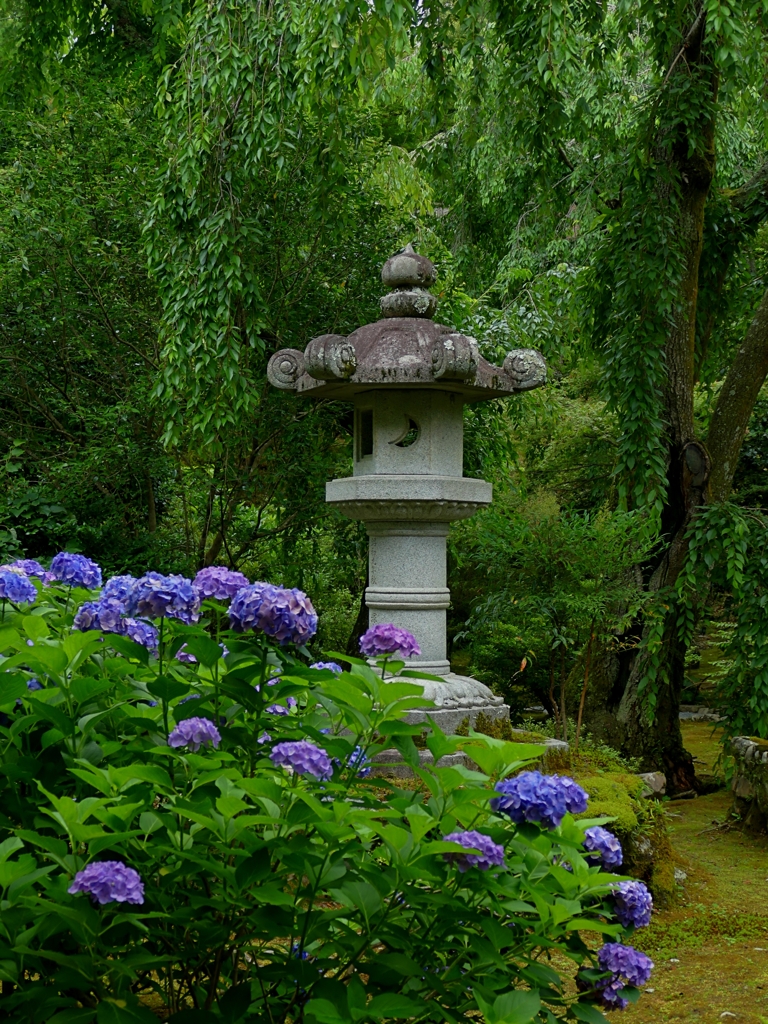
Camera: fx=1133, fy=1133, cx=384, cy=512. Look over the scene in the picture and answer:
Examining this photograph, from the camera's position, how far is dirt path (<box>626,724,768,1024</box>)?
11.6 ft

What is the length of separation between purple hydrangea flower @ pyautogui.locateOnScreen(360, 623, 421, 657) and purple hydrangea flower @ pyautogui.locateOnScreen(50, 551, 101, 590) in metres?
0.58

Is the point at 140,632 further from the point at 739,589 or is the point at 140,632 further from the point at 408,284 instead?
the point at 739,589

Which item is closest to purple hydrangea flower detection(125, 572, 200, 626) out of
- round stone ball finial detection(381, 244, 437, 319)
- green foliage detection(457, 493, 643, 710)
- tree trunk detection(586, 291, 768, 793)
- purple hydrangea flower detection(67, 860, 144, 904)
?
purple hydrangea flower detection(67, 860, 144, 904)

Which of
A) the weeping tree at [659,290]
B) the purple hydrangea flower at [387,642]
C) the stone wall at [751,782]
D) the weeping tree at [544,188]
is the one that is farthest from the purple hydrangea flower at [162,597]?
the stone wall at [751,782]

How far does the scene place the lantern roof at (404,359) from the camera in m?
4.65

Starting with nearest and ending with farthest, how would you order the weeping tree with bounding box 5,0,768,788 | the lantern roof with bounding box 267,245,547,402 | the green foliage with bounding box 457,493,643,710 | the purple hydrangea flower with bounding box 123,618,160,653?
1. the purple hydrangea flower with bounding box 123,618,160,653
2. the lantern roof with bounding box 267,245,547,402
3. the weeping tree with bounding box 5,0,768,788
4. the green foliage with bounding box 457,493,643,710

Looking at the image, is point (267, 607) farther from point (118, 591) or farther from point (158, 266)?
point (158, 266)

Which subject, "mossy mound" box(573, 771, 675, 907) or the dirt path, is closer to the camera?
the dirt path

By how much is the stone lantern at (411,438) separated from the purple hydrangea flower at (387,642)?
9.54ft

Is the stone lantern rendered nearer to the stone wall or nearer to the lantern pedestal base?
the lantern pedestal base

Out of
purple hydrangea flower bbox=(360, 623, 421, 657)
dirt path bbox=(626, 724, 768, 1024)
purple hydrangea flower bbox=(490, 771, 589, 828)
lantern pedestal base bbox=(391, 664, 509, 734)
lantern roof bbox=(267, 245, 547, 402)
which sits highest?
lantern roof bbox=(267, 245, 547, 402)

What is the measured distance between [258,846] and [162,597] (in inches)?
15.0

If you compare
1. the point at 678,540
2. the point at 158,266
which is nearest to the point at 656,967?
the point at 678,540

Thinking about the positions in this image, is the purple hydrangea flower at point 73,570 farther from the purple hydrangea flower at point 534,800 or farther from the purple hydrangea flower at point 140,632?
the purple hydrangea flower at point 534,800
